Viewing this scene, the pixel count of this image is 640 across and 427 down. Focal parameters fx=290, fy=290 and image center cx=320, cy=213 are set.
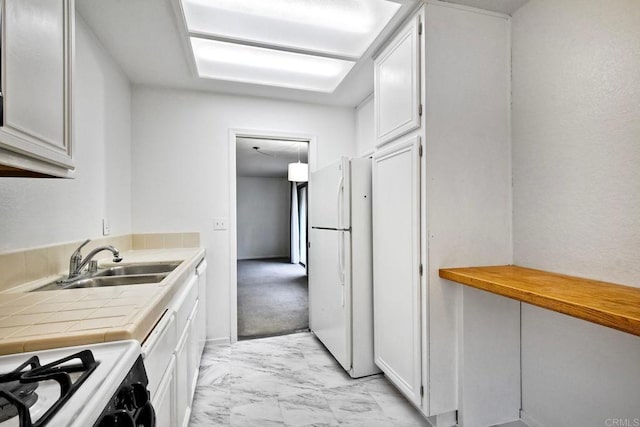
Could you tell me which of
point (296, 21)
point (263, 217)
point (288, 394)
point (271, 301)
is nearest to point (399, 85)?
point (296, 21)

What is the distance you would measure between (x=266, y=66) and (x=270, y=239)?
6.60 m

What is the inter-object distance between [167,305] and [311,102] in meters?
2.42

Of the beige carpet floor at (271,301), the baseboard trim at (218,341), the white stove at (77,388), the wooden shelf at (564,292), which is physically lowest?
the beige carpet floor at (271,301)

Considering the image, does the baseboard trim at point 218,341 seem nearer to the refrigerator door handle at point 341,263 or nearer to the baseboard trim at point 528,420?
the refrigerator door handle at point 341,263

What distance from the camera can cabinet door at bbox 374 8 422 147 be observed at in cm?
163

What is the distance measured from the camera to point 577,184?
1.38 m

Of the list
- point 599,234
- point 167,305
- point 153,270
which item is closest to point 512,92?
point 599,234

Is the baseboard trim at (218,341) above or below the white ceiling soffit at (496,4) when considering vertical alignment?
below

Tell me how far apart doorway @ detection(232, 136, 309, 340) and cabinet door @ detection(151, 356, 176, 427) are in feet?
5.54

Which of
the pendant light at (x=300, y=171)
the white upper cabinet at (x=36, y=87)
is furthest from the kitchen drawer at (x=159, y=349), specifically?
the pendant light at (x=300, y=171)

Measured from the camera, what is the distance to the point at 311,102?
117 inches

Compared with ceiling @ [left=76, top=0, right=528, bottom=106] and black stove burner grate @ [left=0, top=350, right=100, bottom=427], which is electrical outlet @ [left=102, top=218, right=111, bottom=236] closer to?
ceiling @ [left=76, top=0, right=528, bottom=106]

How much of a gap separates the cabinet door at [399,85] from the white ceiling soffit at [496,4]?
0.28 m

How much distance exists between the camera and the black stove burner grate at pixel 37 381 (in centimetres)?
47
